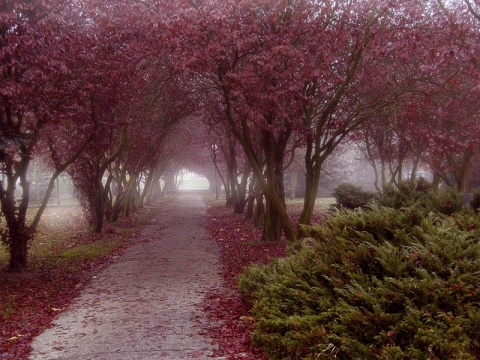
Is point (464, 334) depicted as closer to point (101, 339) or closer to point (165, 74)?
point (101, 339)

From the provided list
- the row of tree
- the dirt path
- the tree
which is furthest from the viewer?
the row of tree

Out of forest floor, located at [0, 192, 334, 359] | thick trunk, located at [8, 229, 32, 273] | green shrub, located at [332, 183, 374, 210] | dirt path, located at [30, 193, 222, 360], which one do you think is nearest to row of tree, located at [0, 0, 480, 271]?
thick trunk, located at [8, 229, 32, 273]

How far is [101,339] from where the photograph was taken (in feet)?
19.9

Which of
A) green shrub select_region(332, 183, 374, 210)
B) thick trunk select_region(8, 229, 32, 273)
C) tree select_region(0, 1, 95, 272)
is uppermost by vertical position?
tree select_region(0, 1, 95, 272)

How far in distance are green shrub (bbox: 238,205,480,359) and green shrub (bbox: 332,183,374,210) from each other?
13519 mm

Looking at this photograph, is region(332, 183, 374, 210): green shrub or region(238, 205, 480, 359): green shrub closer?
region(238, 205, 480, 359): green shrub

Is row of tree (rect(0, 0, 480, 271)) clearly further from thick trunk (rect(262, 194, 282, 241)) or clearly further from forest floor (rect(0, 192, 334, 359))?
forest floor (rect(0, 192, 334, 359))

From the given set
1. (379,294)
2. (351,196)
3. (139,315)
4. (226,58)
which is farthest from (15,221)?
(351,196)

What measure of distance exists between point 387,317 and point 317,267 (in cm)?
136

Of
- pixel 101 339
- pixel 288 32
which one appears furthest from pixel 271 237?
pixel 101 339

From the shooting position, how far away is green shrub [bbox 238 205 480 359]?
4219 mm

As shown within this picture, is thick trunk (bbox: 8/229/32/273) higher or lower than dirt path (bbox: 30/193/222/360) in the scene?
higher

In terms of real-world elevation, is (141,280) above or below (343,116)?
below

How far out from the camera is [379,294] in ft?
15.5
